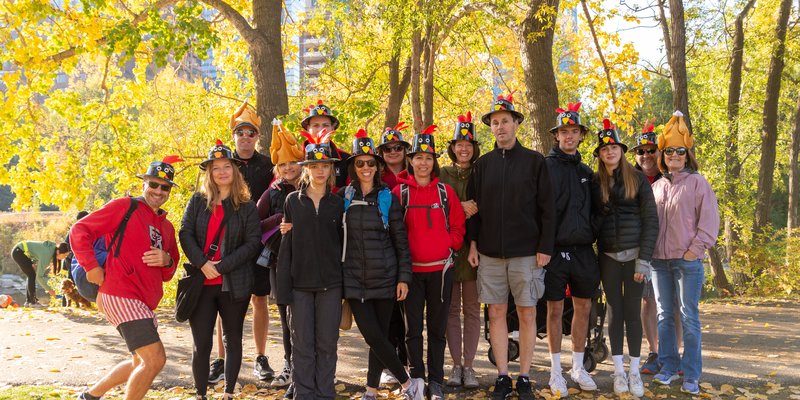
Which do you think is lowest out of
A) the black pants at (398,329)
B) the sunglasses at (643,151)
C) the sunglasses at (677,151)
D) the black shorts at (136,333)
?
the black pants at (398,329)

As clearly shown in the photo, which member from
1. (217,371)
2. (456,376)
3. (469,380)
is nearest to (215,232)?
(217,371)

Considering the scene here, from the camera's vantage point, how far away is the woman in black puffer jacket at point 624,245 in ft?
18.1

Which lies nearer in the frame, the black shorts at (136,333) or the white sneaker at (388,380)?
the black shorts at (136,333)

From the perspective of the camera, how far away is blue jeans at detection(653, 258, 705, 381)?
18.4 feet

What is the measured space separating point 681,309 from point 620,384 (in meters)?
0.98

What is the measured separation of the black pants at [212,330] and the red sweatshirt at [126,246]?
392 millimetres

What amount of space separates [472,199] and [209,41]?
24.9ft

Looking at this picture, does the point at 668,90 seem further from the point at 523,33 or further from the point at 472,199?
the point at 472,199

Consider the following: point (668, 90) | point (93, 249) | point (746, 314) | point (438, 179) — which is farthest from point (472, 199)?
point (668, 90)

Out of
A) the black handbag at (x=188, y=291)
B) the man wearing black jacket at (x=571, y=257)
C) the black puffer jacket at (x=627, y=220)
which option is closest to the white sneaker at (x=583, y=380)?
the man wearing black jacket at (x=571, y=257)

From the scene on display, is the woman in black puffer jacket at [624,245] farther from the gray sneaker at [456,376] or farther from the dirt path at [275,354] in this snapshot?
the gray sneaker at [456,376]

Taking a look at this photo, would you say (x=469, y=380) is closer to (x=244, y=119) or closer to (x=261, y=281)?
(x=261, y=281)

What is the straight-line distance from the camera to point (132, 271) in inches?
180

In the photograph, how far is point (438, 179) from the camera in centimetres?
548
